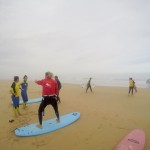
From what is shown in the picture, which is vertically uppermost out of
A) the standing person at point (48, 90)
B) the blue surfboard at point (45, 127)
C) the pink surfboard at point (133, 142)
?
the standing person at point (48, 90)

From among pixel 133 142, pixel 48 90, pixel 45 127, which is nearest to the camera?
pixel 133 142

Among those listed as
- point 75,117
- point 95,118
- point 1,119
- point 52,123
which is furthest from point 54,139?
Result: point 1,119

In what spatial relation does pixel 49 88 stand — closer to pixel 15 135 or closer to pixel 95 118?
pixel 15 135

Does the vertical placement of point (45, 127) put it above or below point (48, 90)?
below

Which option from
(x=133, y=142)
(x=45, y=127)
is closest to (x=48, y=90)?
(x=45, y=127)

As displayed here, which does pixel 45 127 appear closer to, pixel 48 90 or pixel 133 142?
pixel 48 90

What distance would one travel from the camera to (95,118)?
7059 mm

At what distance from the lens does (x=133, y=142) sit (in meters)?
4.46

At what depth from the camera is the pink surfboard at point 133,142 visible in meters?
4.18

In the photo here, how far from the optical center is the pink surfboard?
13.7ft

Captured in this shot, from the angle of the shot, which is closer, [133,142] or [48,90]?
[133,142]

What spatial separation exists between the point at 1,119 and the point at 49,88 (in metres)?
3.31

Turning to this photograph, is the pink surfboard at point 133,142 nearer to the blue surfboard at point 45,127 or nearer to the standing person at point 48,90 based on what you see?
the blue surfboard at point 45,127


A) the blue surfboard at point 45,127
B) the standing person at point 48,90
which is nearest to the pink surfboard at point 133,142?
the blue surfboard at point 45,127
